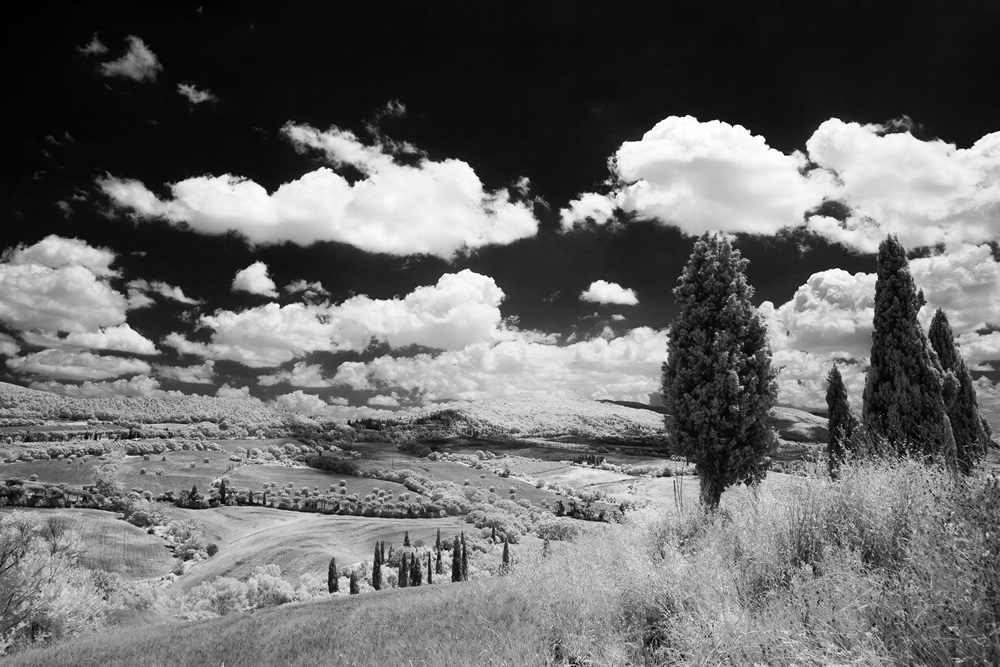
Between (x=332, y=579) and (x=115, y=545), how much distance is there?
1059 inches

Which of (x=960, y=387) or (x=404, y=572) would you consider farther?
(x=404, y=572)

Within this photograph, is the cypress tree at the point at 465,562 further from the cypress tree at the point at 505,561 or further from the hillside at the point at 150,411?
the hillside at the point at 150,411

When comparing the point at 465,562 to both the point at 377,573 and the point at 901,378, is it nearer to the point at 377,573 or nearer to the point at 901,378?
the point at 377,573

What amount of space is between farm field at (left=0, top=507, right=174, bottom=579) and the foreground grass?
4698 centimetres

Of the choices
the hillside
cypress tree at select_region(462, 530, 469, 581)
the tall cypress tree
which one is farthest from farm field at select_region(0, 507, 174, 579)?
the hillside

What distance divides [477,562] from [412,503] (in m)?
32.1

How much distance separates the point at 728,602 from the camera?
22.2ft

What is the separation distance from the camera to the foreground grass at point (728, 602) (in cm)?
491

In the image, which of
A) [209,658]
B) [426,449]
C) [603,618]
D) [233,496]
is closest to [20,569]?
[209,658]

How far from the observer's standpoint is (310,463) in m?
98.5

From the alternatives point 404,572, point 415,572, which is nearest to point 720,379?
point 415,572

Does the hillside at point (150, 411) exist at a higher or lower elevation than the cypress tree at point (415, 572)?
higher

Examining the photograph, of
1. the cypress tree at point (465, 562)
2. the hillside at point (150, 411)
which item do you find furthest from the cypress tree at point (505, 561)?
the hillside at point (150, 411)

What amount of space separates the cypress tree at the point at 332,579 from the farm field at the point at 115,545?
60.8 feet
